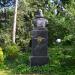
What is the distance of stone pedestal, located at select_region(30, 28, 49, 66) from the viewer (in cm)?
1555

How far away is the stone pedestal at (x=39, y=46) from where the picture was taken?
51.0ft

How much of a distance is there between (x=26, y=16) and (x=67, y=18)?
389cm

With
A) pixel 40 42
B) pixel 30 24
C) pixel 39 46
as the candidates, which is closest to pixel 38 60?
pixel 39 46

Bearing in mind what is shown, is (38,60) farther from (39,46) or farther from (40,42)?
(40,42)

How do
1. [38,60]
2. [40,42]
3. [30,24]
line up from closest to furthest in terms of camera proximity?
1. [38,60]
2. [40,42]
3. [30,24]

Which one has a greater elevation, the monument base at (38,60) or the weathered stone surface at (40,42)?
the weathered stone surface at (40,42)

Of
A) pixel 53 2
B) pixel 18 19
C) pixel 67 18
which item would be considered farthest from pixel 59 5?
pixel 18 19

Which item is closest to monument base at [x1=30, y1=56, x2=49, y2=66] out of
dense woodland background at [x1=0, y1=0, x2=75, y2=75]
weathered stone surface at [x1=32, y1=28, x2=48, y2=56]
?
weathered stone surface at [x1=32, y1=28, x2=48, y2=56]

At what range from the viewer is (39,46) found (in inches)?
616

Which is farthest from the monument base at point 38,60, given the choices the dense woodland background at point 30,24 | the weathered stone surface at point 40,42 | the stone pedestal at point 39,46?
the dense woodland background at point 30,24

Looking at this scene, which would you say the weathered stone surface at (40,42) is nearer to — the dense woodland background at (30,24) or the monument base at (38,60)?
the monument base at (38,60)

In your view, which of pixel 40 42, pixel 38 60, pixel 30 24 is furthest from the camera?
pixel 30 24

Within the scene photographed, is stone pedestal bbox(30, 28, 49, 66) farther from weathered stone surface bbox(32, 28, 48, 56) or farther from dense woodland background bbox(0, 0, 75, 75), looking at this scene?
dense woodland background bbox(0, 0, 75, 75)

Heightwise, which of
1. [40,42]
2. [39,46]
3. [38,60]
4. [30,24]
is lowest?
[38,60]
